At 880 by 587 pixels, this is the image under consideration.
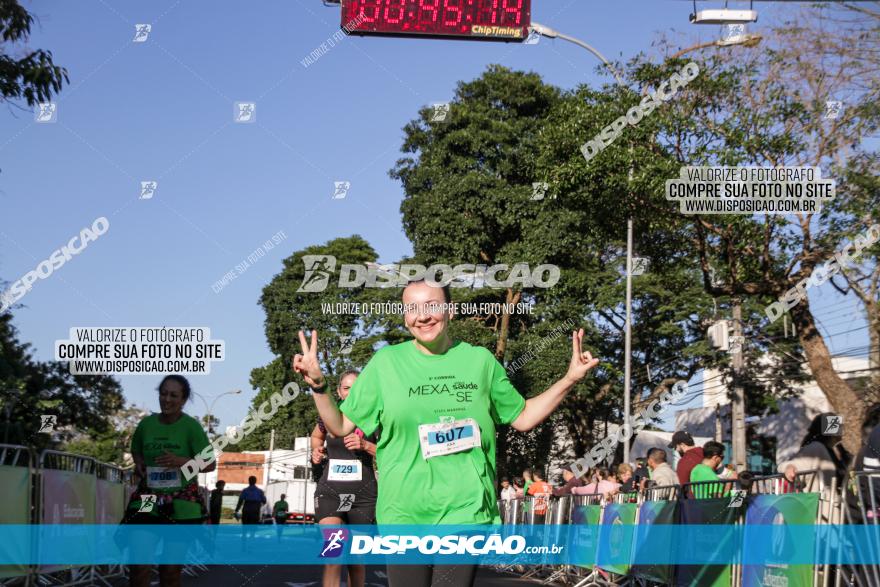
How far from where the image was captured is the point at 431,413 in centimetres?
473

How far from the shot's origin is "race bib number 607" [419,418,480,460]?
4.65 meters

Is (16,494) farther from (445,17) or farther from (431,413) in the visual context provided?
(445,17)

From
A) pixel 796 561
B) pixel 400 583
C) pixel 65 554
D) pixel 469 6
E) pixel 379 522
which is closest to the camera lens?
pixel 400 583

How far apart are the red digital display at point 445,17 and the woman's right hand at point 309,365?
35.7 ft

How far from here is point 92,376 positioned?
107 feet

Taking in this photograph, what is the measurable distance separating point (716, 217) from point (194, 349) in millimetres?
10098

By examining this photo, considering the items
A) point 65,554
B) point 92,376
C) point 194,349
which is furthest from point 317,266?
point 65,554

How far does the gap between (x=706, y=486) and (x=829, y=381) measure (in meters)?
7.95

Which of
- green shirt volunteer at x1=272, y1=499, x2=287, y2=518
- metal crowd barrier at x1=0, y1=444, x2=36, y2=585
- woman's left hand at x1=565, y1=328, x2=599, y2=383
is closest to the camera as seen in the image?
woman's left hand at x1=565, y1=328, x2=599, y2=383

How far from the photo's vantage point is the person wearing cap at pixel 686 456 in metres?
11.9

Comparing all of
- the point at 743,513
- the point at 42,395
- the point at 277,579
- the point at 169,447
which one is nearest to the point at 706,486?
the point at 743,513

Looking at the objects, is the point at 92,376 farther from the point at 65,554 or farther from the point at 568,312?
the point at 65,554

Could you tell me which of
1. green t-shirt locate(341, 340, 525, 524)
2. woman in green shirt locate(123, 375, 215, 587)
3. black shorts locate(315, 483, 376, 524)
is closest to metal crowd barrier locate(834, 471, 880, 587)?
green t-shirt locate(341, 340, 525, 524)

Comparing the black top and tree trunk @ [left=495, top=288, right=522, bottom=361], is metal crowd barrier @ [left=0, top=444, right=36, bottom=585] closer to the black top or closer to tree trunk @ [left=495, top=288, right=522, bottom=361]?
the black top
